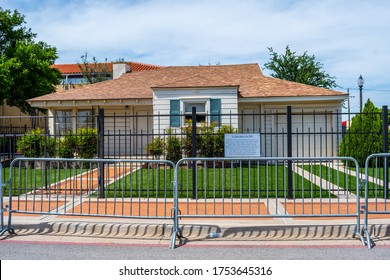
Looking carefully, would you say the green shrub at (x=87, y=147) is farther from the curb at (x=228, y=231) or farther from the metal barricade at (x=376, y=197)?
the metal barricade at (x=376, y=197)

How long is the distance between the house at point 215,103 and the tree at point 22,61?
306 inches

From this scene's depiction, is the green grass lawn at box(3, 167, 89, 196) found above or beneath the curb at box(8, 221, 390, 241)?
above

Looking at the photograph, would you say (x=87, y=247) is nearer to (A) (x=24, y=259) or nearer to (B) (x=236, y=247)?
(A) (x=24, y=259)

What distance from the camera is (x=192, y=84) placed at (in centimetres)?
1816

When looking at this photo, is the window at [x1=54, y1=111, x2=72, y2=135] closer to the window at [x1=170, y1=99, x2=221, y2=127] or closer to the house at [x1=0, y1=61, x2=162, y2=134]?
the house at [x1=0, y1=61, x2=162, y2=134]

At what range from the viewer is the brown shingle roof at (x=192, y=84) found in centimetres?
1909

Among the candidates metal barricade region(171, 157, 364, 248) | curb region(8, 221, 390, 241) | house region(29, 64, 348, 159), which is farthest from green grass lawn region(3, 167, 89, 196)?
house region(29, 64, 348, 159)

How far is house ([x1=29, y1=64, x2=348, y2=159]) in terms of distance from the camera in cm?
1805

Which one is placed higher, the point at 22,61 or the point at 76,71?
the point at 76,71

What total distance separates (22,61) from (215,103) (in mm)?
16299

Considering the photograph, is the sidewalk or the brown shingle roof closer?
the sidewalk

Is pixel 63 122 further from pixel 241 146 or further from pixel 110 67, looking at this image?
pixel 110 67

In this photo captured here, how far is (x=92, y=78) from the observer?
132ft

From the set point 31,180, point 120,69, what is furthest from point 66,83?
point 31,180
